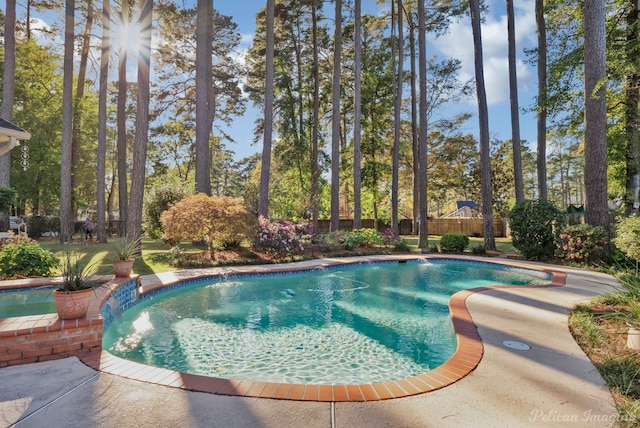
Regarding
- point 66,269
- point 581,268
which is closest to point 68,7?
point 66,269

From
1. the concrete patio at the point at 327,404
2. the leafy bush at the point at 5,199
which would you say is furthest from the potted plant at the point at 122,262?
the leafy bush at the point at 5,199

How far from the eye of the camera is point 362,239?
1272 cm

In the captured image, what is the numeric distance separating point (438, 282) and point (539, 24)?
12361 millimetres

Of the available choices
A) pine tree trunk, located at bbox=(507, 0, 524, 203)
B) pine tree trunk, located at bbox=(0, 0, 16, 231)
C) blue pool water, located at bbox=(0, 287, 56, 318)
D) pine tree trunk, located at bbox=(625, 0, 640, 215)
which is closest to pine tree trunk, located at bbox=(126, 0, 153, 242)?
blue pool water, located at bbox=(0, 287, 56, 318)

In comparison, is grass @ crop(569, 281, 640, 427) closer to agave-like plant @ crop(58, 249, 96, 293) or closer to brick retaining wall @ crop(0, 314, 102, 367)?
brick retaining wall @ crop(0, 314, 102, 367)

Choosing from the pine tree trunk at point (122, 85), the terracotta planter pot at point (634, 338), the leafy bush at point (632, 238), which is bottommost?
the terracotta planter pot at point (634, 338)

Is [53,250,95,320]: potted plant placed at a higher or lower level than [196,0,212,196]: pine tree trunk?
lower

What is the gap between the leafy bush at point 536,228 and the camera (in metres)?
9.70

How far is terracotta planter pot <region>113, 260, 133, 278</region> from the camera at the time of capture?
5645 millimetres

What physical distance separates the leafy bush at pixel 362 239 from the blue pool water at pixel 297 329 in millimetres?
4455

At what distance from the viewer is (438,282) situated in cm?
774

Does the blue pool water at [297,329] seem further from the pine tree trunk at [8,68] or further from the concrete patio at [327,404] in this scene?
the pine tree trunk at [8,68]

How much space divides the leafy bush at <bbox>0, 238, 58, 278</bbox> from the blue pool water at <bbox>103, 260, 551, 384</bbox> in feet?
8.96

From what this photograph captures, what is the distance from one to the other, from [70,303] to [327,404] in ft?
9.02
